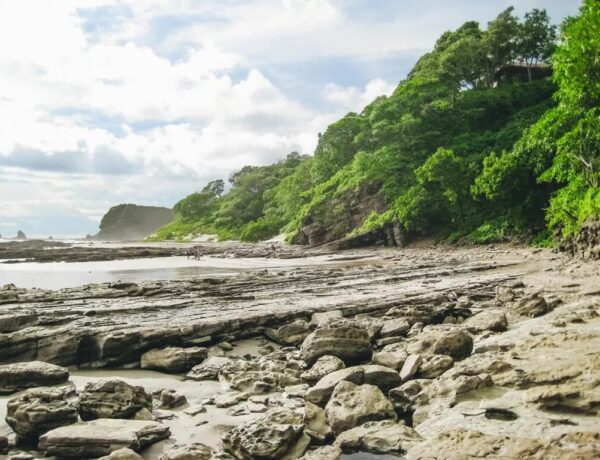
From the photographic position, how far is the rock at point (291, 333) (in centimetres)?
1264

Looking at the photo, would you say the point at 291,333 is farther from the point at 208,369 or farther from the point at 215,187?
the point at 215,187

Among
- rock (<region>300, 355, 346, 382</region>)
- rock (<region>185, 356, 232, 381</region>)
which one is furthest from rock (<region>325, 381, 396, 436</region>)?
rock (<region>185, 356, 232, 381</region>)

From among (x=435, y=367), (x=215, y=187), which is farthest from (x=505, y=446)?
(x=215, y=187)

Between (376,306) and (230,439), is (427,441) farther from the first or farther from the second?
Answer: (376,306)

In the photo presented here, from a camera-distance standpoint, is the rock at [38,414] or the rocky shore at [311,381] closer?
the rocky shore at [311,381]

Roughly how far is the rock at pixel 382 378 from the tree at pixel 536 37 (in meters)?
74.5

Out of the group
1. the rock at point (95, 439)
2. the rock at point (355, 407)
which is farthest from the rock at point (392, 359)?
the rock at point (95, 439)

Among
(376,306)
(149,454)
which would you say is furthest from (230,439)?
(376,306)

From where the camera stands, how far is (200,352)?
35.9 feet

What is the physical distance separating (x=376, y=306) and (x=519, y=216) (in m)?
31.9

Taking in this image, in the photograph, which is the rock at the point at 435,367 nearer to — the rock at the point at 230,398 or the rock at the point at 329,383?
the rock at the point at 329,383

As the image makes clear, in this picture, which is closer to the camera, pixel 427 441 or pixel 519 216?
pixel 427 441

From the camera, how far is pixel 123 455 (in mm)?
5680

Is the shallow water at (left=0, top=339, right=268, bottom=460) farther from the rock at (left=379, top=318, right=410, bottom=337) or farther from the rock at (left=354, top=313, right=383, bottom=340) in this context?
the rock at (left=379, top=318, right=410, bottom=337)
